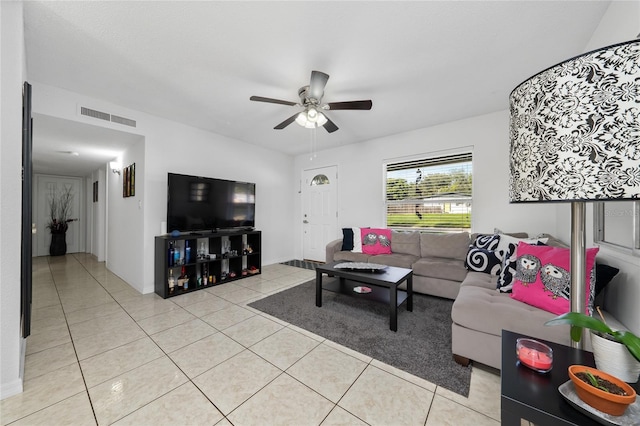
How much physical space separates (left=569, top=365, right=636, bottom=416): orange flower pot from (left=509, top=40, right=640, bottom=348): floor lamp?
1.80 ft

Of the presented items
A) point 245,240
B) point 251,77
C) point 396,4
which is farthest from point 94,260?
point 396,4

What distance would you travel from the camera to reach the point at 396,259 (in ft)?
11.4

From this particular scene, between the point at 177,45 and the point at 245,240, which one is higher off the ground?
the point at 177,45

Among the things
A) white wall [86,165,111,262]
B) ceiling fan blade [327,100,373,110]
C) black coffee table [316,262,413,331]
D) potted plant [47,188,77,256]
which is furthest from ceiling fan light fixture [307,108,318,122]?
potted plant [47,188,77,256]

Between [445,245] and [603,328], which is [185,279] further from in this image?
[603,328]

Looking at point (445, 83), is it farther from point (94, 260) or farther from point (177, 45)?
point (94, 260)

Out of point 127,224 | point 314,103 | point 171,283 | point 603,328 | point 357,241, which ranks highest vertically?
point 314,103

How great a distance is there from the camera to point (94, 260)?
5.64 metres

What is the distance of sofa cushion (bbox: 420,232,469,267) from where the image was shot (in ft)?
11.0

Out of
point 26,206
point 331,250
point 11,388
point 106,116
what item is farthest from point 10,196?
point 331,250

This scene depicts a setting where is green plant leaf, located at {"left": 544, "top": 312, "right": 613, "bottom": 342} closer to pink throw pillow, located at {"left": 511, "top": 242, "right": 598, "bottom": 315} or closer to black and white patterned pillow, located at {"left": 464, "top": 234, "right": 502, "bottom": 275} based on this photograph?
pink throw pillow, located at {"left": 511, "top": 242, "right": 598, "bottom": 315}

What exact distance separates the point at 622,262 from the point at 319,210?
4316 millimetres

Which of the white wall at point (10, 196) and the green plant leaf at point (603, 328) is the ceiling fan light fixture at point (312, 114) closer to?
the white wall at point (10, 196)

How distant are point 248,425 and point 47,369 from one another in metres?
1.64
